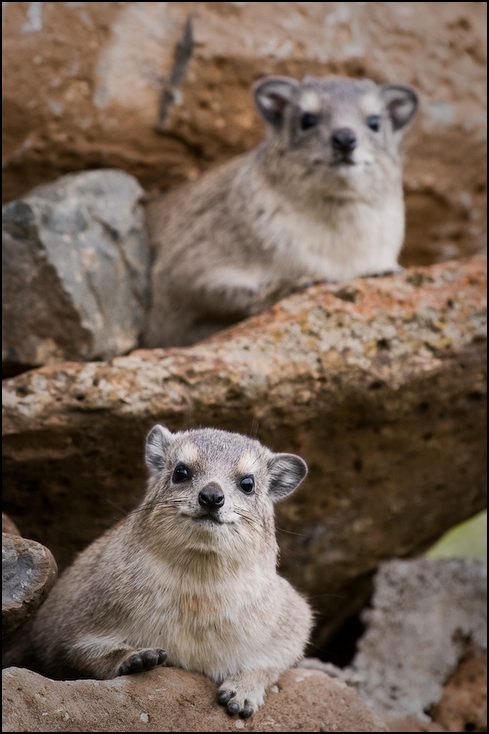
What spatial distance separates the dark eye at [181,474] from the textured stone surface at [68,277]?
224 centimetres

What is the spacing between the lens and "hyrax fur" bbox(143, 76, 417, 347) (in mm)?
8102

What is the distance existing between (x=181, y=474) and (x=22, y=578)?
115 centimetres

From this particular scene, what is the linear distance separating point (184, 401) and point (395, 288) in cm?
226

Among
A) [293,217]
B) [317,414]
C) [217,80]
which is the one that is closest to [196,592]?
[317,414]

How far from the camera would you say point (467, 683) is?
728 centimetres

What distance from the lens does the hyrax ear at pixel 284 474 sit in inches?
230

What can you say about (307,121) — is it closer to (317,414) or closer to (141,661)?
(317,414)

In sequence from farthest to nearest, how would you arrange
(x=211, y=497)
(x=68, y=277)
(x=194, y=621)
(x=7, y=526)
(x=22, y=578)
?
(x=68, y=277) → (x=7, y=526) → (x=194, y=621) → (x=211, y=497) → (x=22, y=578)

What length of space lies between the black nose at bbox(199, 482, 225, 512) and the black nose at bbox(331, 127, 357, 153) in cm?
409

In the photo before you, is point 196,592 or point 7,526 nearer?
point 196,592

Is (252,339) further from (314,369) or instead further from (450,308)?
(450,308)

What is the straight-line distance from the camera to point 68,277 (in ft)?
24.0

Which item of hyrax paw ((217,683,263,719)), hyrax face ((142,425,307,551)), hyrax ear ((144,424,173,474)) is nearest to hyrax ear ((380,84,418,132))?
hyrax face ((142,425,307,551))

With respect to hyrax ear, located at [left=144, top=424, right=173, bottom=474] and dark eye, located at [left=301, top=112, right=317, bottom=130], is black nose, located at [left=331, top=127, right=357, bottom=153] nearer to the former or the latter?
dark eye, located at [left=301, top=112, right=317, bottom=130]
